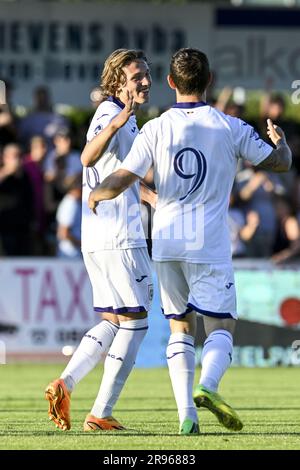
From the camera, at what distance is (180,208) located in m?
8.22

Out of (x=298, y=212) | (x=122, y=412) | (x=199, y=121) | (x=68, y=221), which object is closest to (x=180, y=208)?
(x=199, y=121)

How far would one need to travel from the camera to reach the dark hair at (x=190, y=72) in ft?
26.6

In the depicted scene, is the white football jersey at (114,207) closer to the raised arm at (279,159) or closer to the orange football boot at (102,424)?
the raised arm at (279,159)

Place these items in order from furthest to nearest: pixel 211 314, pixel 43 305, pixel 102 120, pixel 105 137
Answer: pixel 43 305, pixel 102 120, pixel 105 137, pixel 211 314

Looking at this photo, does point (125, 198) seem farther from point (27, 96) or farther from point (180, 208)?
point (27, 96)

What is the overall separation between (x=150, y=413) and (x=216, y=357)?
2539 mm

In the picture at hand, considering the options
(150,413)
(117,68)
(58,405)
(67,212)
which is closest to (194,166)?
(117,68)

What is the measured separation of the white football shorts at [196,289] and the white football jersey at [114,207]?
0.47 m

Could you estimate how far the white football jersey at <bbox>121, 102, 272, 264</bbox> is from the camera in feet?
26.7

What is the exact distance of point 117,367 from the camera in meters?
8.71

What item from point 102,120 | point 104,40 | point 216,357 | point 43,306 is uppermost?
point 104,40

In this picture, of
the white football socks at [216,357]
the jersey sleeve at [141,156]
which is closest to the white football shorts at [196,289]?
the white football socks at [216,357]

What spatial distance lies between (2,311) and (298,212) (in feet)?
14.5

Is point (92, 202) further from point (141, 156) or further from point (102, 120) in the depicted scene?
point (102, 120)
